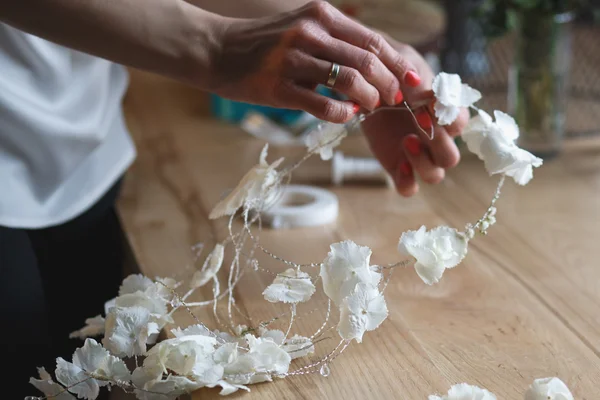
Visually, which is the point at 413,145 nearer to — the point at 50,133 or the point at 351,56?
the point at 351,56


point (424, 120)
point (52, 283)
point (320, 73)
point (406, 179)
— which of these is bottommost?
point (52, 283)

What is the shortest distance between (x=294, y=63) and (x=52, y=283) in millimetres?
614

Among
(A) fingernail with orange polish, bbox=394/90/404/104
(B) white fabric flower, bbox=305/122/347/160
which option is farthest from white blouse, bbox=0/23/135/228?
(A) fingernail with orange polish, bbox=394/90/404/104

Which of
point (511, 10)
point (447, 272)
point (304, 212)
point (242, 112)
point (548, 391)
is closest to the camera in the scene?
point (548, 391)

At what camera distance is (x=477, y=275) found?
952mm

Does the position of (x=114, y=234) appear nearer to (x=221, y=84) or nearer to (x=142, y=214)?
(x=142, y=214)

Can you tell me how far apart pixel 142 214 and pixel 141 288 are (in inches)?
14.0

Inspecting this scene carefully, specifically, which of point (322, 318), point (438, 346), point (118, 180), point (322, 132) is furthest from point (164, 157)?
point (438, 346)

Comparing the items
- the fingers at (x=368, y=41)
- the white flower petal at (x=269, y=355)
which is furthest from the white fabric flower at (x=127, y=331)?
the fingers at (x=368, y=41)

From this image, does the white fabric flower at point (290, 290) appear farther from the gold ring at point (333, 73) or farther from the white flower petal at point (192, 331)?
the gold ring at point (333, 73)

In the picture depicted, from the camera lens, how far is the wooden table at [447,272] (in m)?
0.74

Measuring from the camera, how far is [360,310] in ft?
2.32

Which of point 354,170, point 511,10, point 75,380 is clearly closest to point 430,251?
point 75,380

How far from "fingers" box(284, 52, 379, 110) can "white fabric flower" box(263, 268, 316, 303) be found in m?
0.20
